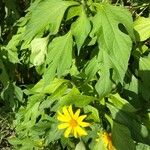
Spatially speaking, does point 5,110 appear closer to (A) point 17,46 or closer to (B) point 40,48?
(A) point 17,46

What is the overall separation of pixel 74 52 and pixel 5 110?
51.1 inches

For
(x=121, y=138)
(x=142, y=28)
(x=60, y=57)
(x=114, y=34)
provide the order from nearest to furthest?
(x=114, y=34), (x=60, y=57), (x=121, y=138), (x=142, y=28)

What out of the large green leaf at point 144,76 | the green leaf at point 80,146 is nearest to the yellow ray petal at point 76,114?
the green leaf at point 80,146

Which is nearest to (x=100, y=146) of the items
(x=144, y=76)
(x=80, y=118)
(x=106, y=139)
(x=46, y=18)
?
(x=106, y=139)

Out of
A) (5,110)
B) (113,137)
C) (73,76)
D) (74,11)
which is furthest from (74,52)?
(5,110)

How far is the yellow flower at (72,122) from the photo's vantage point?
1.95m

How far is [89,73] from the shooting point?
198cm

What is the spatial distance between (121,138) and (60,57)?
507 millimetres

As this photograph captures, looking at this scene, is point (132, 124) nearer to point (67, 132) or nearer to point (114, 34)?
point (67, 132)

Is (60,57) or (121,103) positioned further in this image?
(121,103)

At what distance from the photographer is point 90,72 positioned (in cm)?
198

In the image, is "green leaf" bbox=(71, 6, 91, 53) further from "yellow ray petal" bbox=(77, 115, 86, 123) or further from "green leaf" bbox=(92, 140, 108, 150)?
"green leaf" bbox=(92, 140, 108, 150)

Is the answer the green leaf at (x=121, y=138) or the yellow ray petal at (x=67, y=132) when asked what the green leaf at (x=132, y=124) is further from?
the yellow ray petal at (x=67, y=132)

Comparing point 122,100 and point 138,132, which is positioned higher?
point 122,100
